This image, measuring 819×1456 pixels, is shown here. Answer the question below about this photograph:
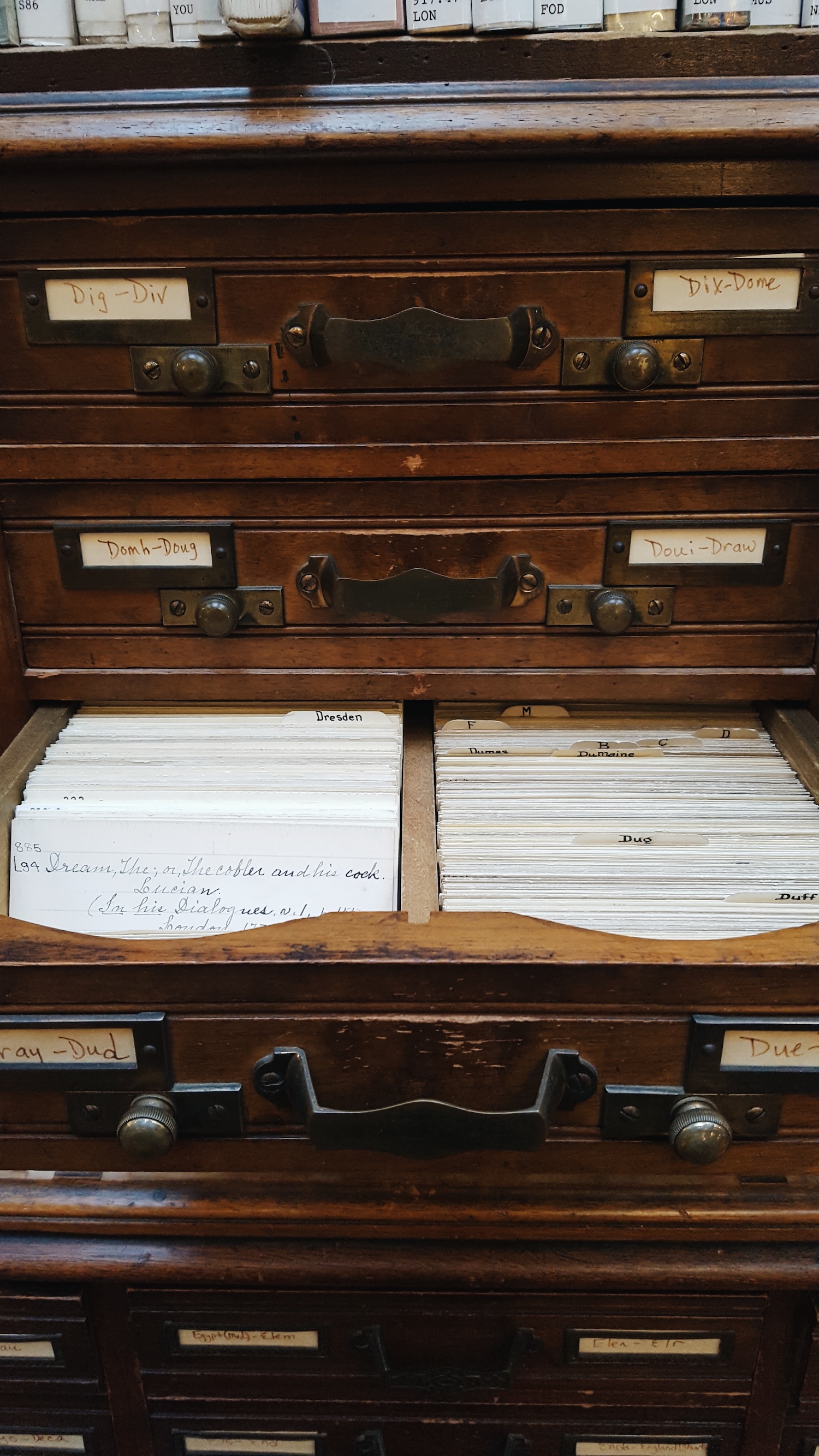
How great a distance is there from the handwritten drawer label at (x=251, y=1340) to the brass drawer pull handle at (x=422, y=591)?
27.9 inches

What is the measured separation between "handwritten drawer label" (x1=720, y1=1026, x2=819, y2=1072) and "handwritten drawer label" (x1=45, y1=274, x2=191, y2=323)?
2.72ft

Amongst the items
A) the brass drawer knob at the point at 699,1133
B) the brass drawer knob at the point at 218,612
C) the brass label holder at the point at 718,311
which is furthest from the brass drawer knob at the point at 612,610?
the brass drawer knob at the point at 699,1133

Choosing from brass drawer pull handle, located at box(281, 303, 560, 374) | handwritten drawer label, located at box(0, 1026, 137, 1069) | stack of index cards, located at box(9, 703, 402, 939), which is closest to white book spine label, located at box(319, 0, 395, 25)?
brass drawer pull handle, located at box(281, 303, 560, 374)

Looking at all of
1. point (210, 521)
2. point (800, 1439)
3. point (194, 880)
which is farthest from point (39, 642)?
point (800, 1439)

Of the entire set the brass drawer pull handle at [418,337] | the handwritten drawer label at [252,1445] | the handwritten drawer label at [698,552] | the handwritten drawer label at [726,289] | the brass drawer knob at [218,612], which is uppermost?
the handwritten drawer label at [726,289]

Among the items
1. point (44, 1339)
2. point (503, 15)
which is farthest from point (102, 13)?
point (44, 1339)

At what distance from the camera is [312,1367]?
3.03ft

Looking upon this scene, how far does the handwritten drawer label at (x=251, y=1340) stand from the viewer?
0.90m

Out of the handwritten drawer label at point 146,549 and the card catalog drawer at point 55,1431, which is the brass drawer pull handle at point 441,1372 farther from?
the handwritten drawer label at point 146,549

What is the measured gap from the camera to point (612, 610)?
3.49 ft

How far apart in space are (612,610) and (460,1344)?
2.40ft

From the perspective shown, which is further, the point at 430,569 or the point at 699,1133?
the point at 430,569

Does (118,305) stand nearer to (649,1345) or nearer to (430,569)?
(430,569)

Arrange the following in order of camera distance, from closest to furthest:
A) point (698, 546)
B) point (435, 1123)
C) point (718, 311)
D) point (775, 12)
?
point (435, 1123) → point (775, 12) → point (718, 311) → point (698, 546)
